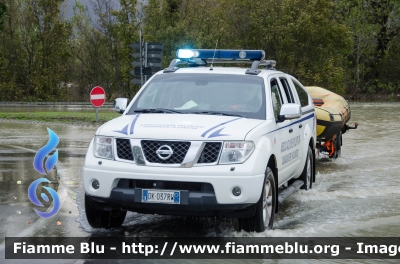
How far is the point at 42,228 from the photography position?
26.3 ft

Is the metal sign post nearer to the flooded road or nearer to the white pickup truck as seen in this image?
the flooded road

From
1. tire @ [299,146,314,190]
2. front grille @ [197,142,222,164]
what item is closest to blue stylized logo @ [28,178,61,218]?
front grille @ [197,142,222,164]

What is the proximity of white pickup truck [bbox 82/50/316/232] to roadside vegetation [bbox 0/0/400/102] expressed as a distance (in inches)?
1548

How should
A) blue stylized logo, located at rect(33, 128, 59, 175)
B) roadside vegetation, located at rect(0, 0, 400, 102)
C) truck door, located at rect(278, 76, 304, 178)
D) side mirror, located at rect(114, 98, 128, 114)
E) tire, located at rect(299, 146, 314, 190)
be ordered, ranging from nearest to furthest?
blue stylized logo, located at rect(33, 128, 59, 175) → side mirror, located at rect(114, 98, 128, 114) → truck door, located at rect(278, 76, 304, 178) → tire, located at rect(299, 146, 314, 190) → roadside vegetation, located at rect(0, 0, 400, 102)

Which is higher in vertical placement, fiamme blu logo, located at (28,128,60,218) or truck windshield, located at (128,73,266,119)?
truck windshield, located at (128,73,266,119)

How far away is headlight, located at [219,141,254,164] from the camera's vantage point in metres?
7.27

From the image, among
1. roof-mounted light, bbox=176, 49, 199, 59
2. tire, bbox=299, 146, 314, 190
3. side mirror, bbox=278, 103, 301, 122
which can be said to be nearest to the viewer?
side mirror, bbox=278, 103, 301, 122

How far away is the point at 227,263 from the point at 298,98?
4501mm

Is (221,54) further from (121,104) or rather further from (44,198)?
(44,198)

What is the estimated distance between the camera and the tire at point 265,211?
24.6 feet

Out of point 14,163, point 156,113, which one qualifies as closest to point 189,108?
point 156,113

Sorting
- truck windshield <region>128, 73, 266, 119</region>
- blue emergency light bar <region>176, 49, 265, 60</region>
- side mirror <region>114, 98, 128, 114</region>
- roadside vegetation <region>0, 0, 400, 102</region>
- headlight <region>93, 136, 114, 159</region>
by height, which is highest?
blue emergency light bar <region>176, 49, 265, 60</region>

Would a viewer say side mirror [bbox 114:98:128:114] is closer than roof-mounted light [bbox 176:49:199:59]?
Yes

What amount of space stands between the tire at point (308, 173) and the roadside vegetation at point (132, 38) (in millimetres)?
36959
